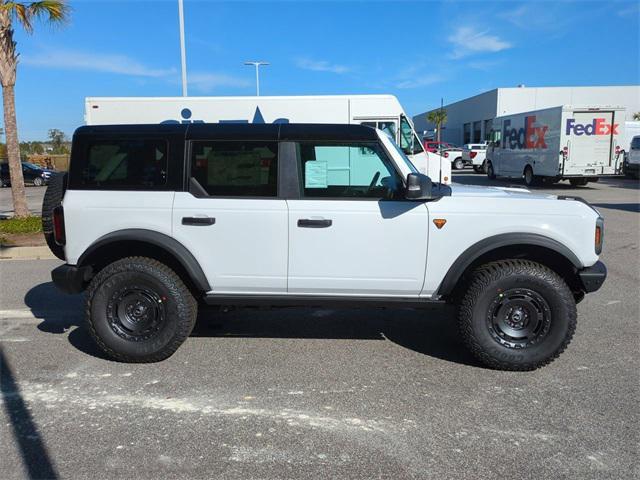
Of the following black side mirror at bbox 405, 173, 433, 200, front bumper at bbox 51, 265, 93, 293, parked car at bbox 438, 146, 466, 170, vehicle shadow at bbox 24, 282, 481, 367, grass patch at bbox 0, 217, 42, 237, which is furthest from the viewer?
parked car at bbox 438, 146, 466, 170

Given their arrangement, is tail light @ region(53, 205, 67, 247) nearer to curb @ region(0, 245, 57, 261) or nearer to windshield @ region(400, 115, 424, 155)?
curb @ region(0, 245, 57, 261)

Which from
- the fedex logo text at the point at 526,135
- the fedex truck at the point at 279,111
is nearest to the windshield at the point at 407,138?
the fedex truck at the point at 279,111

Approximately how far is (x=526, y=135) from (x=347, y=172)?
65.9 ft

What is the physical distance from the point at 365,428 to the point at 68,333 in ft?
10.8

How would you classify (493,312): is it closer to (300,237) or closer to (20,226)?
(300,237)

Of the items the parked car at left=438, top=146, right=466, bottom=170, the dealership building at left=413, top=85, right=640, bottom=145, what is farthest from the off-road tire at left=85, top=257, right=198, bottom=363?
the dealership building at left=413, top=85, right=640, bottom=145

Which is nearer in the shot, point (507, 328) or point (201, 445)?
point (201, 445)

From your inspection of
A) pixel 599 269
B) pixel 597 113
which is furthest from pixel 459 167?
pixel 599 269

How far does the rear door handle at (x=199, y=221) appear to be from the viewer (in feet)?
13.4

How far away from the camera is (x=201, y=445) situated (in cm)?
306

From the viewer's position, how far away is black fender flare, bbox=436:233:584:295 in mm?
3893

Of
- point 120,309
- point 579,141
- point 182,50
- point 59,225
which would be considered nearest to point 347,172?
point 120,309

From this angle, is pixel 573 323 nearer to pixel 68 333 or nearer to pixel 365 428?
pixel 365 428

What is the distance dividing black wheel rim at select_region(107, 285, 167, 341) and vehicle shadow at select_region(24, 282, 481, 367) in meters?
0.43
